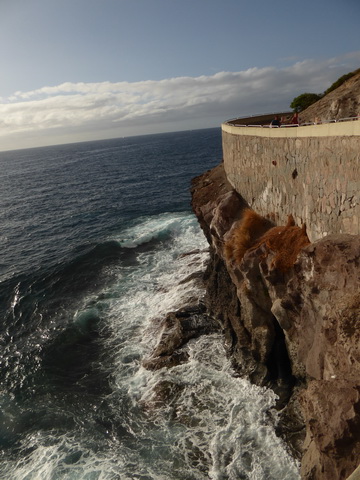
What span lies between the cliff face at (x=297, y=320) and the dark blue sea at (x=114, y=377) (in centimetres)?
164

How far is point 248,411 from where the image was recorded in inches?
729

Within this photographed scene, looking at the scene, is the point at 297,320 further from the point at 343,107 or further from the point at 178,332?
the point at 343,107

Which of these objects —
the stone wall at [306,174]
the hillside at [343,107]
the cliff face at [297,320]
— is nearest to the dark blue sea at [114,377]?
the cliff face at [297,320]

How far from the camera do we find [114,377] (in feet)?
76.1

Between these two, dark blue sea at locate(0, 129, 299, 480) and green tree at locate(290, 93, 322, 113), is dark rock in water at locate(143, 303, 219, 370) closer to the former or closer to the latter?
dark blue sea at locate(0, 129, 299, 480)

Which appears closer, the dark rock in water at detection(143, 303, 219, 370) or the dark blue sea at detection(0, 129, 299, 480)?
the dark blue sea at detection(0, 129, 299, 480)

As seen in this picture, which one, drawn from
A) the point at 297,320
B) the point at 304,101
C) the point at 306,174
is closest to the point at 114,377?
the point at 297,320

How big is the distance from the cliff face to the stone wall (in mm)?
1023

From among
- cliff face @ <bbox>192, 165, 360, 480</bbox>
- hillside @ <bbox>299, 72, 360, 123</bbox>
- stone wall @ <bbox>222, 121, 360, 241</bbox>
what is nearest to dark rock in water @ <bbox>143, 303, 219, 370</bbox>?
cliff face @ <bbox>192, 165, 360, 480</bbox>

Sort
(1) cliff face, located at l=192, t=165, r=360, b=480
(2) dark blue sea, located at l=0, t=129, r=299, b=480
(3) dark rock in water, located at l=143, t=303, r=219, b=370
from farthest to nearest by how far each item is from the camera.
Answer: (3) dark rock in water, located at l=143, t=303, r=219, b=370 → (2) dark blue sea, located at l=0, t=129, r=299, b=480 → (1) cliff face, located at l=192, t=165, r=360, b=480

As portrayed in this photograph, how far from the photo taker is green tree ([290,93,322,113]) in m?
38.6

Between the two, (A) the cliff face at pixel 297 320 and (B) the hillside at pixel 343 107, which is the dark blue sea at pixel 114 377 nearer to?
(A) the cliff face at pixel 297 320

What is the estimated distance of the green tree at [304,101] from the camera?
38594 millimetres

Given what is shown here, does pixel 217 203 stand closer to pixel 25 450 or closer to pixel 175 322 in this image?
pixel 175 322
